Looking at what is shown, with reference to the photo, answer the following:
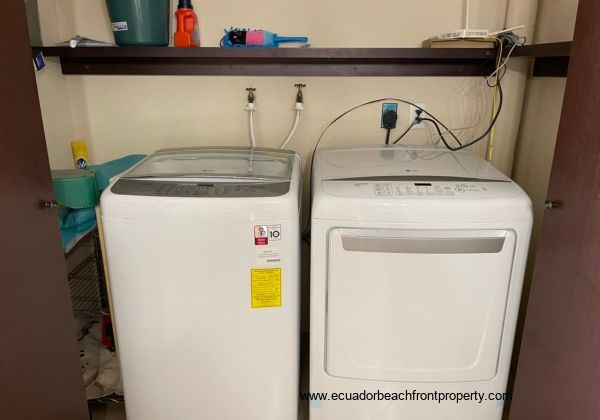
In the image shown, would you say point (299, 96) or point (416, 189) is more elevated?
point (299, 96)

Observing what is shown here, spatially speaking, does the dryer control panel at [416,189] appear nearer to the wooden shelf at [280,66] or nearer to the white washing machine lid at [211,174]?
the white washing machine lid at [211,174]

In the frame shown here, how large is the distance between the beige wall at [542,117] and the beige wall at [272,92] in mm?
53

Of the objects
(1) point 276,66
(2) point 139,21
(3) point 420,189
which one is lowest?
(3) point 420,189

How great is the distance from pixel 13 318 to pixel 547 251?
49.7 inches

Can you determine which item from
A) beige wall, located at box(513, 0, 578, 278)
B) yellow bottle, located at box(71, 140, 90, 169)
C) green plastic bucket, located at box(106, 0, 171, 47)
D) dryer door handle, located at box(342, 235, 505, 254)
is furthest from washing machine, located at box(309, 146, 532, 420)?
yellow bottle, located at box(71, 140, 90, 169)

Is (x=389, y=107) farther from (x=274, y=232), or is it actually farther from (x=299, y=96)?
(x=274, y=232)

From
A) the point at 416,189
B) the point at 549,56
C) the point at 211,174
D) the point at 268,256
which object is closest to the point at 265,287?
the point at 268,256

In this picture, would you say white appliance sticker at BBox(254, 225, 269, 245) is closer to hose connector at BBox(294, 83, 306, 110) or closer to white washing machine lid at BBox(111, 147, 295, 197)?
white washing machine lid at BBox(111, 147, 295, 197)

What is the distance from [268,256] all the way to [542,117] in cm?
114

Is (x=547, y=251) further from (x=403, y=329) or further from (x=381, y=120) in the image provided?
(x=381, y=120)

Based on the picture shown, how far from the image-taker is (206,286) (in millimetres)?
1325

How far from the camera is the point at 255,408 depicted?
1.48m

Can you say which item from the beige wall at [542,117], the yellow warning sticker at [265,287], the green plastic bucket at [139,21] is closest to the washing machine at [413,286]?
the yellow warning sticker at [265,287]

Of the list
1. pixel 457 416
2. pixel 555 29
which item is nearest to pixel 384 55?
pixel 555 29
